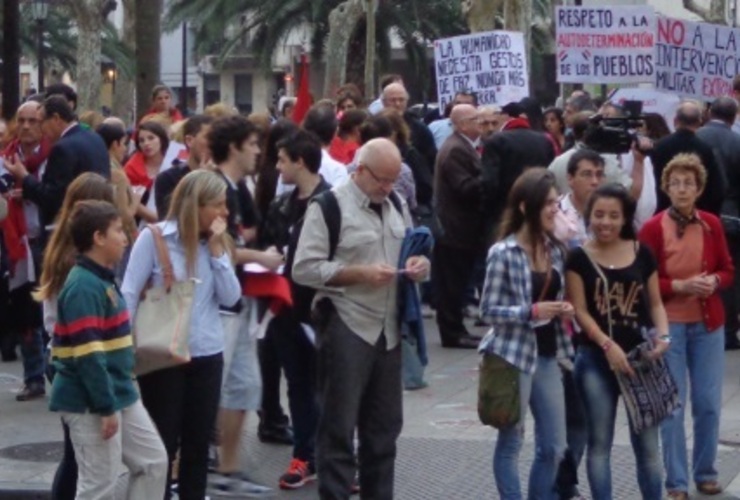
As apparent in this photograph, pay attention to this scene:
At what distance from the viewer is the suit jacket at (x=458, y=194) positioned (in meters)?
13.8

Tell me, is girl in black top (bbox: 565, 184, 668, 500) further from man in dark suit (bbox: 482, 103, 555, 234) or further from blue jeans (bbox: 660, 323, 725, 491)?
man in dark suit (bbox: 482, 103, 555, 234)

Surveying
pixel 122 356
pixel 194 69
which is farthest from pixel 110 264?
pixel 194 69

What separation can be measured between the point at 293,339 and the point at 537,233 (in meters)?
1.89

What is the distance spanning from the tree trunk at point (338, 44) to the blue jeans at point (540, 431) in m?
18.7

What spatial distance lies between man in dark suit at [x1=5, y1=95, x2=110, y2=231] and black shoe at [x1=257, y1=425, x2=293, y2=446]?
6.49 feet

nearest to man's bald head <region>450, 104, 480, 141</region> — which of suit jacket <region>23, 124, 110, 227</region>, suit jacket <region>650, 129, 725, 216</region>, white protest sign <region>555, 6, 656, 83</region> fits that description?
suit jacket <region>650, 129, 725, 216</region>

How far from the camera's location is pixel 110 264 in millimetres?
7586

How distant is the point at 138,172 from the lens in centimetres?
1238

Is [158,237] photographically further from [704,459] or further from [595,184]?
[704,459]

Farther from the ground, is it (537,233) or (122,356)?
(537,233)

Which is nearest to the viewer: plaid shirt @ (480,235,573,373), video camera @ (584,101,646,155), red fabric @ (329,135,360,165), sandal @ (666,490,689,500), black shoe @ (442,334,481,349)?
plaid shirt @ (480,235,573,373)

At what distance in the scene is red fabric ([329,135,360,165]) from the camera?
1268 centimetres

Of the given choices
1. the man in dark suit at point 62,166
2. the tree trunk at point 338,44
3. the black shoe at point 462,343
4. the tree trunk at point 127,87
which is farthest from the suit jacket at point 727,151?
the tree trunk at point 127,87

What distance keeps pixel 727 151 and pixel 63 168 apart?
17.3ft
